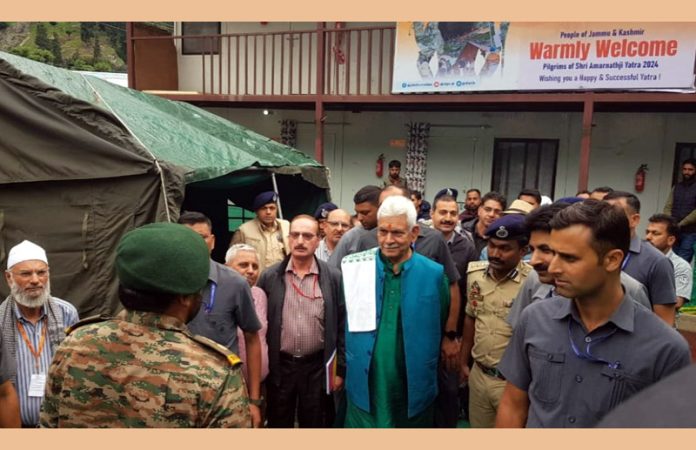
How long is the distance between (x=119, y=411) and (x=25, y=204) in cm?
405

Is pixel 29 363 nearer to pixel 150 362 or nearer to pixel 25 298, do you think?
pixel 25 298

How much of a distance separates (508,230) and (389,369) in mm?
1031

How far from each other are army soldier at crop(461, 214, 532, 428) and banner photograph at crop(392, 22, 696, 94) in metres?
6.04

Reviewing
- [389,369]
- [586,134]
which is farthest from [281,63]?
[389,369]

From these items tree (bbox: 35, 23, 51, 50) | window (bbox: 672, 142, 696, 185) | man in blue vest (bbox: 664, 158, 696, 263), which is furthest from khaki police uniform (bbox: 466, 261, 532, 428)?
tree (bbox: 35, 23, 51, 50)

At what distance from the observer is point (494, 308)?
9.98ft

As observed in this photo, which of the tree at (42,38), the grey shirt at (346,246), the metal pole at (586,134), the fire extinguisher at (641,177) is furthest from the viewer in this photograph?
the tree at (42,38)

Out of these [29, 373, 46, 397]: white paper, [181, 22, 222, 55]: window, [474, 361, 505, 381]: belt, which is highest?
[181, 22, 222, 55]: window

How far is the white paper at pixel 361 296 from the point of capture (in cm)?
283

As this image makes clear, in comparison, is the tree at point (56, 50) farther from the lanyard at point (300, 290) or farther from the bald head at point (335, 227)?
the lanyard at point (300, 290)

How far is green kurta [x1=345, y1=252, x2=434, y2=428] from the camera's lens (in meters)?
2.82

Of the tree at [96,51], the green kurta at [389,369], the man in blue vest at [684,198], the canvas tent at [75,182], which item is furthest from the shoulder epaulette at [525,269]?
the tree at [96,51]

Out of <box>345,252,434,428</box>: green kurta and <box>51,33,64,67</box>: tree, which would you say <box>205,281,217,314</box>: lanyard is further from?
<box>51,33,64,67</box>: tree

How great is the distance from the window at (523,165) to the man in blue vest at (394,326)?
791 cm
